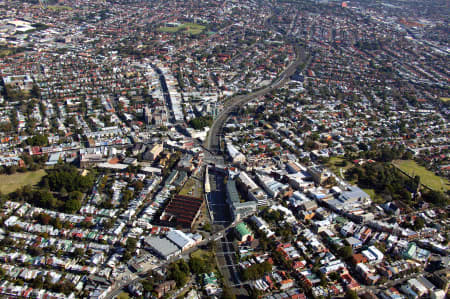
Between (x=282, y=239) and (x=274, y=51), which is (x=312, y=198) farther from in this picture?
(x=274, y=51)

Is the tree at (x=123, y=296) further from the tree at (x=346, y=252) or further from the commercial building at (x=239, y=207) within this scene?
the tree at (x=346, y=252)

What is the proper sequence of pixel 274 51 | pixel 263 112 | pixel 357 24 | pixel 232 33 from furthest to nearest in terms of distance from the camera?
pixel 357 24, pixel 232 33, pixel 274 51, pixel 263 112

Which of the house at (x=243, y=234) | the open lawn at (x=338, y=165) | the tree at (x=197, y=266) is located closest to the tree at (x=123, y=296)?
the tree at (x=197, y=266)

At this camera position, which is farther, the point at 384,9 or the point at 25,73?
A: the point at 384,9

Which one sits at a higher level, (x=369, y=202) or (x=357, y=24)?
(x=357, y=24)

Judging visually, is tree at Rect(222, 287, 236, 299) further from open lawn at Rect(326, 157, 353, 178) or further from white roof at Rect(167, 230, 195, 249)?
open lawn at Rect(326, 157, 353, 178)

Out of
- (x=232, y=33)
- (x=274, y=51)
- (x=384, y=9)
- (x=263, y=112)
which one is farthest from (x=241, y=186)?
(x=384, y=9)

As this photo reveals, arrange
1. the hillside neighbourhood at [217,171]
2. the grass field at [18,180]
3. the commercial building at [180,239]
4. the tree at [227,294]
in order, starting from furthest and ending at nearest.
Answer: the grass field at [18,180] < the commercial building at [180,239] < the hillside neighbourhood at [217,171] < the tree at [227,294]
